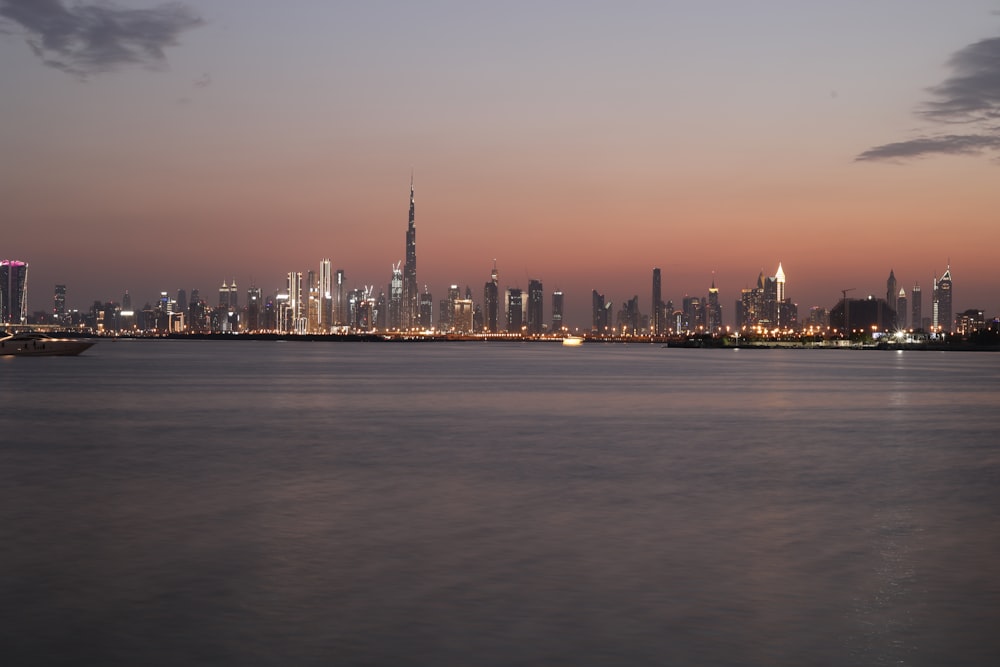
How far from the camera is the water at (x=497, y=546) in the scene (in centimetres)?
1096

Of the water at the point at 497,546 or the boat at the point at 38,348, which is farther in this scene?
the boat at the point at 38,348

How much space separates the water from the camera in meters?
11.0

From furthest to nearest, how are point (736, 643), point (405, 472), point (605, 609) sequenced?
point (405, 472) < point (605, 609) < point (736, 643)

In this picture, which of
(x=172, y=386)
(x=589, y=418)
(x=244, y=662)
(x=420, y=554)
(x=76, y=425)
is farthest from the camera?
(x=172, y=386)

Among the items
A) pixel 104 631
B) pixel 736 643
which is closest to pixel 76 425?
pixel 104 631

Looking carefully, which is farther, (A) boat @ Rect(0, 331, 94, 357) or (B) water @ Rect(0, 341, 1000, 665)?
(A) boat @ Rect(0, 331, 94, 357)

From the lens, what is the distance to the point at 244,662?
33.1ft

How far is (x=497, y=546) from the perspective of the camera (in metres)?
16.6

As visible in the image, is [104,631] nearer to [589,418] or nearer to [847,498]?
[847,498]

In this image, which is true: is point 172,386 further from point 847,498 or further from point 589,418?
point 847,498

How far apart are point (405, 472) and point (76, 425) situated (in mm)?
20356

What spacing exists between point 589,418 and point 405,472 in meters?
20.1

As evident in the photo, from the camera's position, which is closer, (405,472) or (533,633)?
(533,633)

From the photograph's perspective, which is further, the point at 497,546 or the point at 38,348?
the point at 38,348
